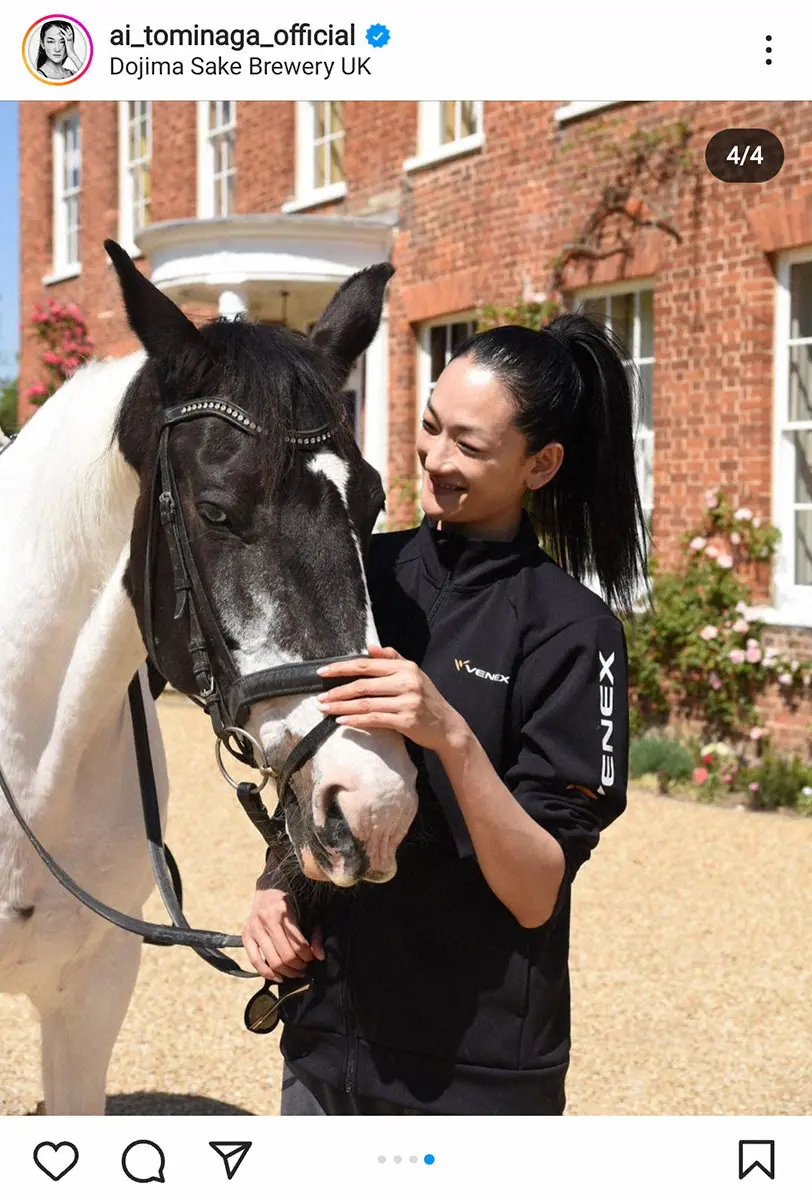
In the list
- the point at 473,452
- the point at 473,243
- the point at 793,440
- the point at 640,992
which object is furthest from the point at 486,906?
the point at 473,243

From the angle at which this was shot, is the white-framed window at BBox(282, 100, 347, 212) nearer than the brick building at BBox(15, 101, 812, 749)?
No

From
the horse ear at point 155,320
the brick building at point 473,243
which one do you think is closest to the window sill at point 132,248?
the brick building at point 473,243

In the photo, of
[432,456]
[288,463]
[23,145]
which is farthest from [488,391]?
[23,145]

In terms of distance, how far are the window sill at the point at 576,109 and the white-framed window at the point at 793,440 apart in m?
2.16

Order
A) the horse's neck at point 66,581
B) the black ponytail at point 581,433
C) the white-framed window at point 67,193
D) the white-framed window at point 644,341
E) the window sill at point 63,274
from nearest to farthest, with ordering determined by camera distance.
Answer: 1. the black ponytail at point 581,433
2. the horse's neck at point 66,581
3. the white-framed window at point 644,341
4. the white-framed window at point 67,193
5. the window sill at point 63,274

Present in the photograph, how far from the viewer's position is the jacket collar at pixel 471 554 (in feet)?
6.79

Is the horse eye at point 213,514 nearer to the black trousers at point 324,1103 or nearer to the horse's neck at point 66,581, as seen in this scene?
the horse's neck at point 66,581

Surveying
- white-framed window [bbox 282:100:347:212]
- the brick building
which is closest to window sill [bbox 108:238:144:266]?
the brick building

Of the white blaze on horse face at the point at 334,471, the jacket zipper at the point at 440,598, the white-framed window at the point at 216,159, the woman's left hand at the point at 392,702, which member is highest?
the white-framed window at the point at 216,159

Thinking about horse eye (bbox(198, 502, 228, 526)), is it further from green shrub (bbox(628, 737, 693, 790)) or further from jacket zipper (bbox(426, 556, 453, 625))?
green shrub (bbox(628, 737, 693, 790))

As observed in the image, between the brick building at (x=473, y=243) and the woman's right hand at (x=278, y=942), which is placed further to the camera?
the brick building at (x=473, y=243)
